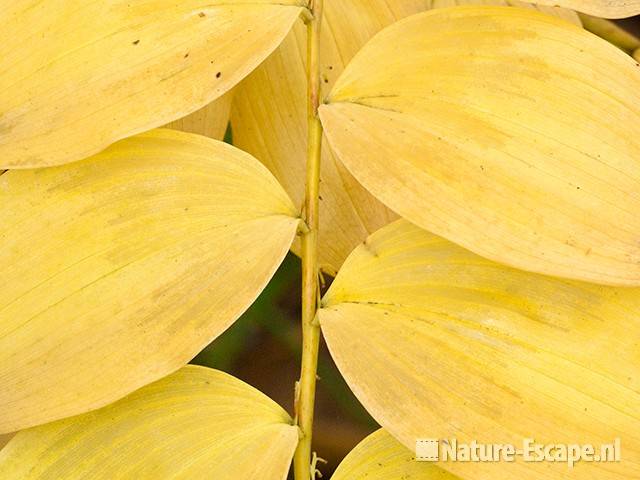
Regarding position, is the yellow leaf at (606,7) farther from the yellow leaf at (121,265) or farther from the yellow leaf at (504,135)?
the yellow leaf at (121,265)

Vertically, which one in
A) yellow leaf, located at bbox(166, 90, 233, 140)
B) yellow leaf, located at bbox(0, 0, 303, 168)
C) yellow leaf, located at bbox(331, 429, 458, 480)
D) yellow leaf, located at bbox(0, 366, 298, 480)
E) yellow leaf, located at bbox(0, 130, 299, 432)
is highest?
yellow leaf, located at bbox(0, 0, 303, 168)

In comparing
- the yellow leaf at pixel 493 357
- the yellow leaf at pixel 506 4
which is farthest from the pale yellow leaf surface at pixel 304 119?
the yellow leaf at pixel 493 357

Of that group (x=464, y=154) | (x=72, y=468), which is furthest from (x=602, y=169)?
(x=72, y=468)

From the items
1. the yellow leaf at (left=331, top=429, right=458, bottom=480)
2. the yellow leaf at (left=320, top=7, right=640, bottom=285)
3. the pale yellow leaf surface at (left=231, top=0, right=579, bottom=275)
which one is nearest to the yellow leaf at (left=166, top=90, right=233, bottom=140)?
the pale yellow leaf surface at (left=231, top=0, right=579, bottom=275)

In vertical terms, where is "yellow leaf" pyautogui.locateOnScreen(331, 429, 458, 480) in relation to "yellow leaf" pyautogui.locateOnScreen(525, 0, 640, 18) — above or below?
below

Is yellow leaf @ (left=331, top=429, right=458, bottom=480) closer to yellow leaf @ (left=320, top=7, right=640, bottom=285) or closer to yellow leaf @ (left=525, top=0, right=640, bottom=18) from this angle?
yellow leaf @ (left=320, top=7, right=640, bottom=285)

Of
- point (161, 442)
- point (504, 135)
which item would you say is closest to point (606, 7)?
point (504, 135)

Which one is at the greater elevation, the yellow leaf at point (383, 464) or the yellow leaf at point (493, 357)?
the yellow leaf at point (493, 357)
